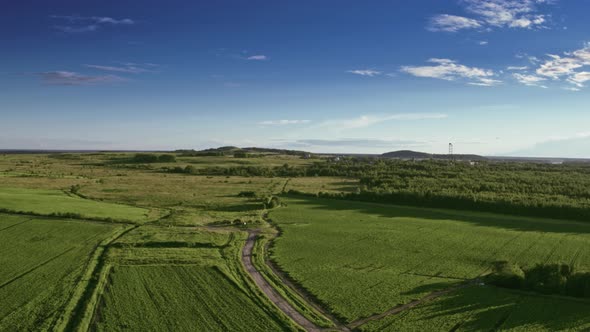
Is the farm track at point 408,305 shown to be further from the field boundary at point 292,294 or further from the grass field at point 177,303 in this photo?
the grass field at point 177,303

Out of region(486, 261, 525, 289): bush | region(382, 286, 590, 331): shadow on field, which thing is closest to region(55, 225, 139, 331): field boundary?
region(382, 286, 590, 331): shadow on field

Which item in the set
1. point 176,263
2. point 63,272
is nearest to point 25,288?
point 63,272

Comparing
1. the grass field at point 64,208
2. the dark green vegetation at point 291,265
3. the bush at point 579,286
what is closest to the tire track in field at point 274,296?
the dark green vegetation at point 291,265

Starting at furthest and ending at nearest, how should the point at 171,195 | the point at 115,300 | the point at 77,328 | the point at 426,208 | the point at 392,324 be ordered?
the point at 171,195 < the point at 426,208 < the point at 115,300 < the point at 392,324 < the point at 77,328

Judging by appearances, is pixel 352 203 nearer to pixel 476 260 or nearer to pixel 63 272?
pixel 476 260

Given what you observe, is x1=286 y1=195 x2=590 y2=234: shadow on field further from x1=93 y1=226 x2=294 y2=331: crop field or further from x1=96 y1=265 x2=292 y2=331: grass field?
x1=96 y1=265 x2=292 y2=331: grass field

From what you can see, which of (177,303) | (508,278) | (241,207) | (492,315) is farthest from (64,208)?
(508,278)

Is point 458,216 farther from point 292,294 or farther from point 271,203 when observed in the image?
point 292,294
